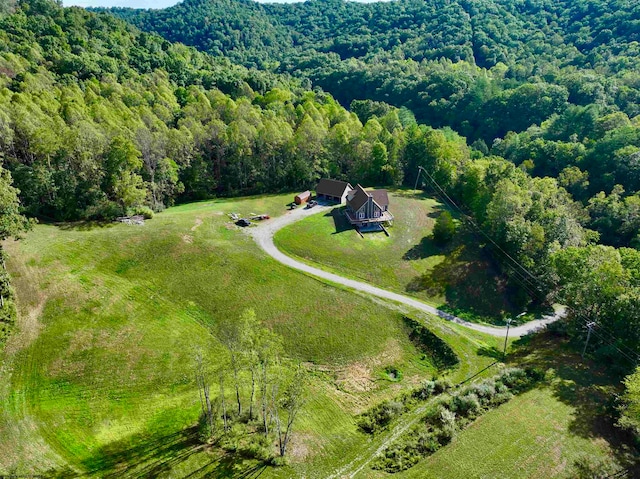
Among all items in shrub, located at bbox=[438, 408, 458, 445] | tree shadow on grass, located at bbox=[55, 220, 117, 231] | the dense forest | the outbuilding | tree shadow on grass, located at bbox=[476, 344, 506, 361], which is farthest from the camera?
the outbuilding

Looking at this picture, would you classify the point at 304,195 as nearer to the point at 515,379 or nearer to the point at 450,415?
the point at 515,379

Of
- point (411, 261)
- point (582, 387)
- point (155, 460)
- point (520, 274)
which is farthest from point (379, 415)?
point (520, 274)

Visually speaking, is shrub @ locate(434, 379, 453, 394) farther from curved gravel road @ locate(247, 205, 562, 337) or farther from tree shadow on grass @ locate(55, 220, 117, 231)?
tree shadow on grass @ locate(55, 220, 117, 231)

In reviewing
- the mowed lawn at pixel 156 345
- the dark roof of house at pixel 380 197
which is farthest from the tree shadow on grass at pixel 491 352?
the dark roof of house at pixel 380 197

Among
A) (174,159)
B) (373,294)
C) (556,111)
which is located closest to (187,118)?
(174,159)

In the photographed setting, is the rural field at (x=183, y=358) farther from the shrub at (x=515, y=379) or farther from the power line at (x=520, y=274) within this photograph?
the power line at (x=520, y=274)

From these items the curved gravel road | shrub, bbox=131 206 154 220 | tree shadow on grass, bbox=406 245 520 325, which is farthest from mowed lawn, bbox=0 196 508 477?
tree shadow on grass, bbox=406 245 520 325

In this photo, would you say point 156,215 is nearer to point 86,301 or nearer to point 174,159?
point 174,159
